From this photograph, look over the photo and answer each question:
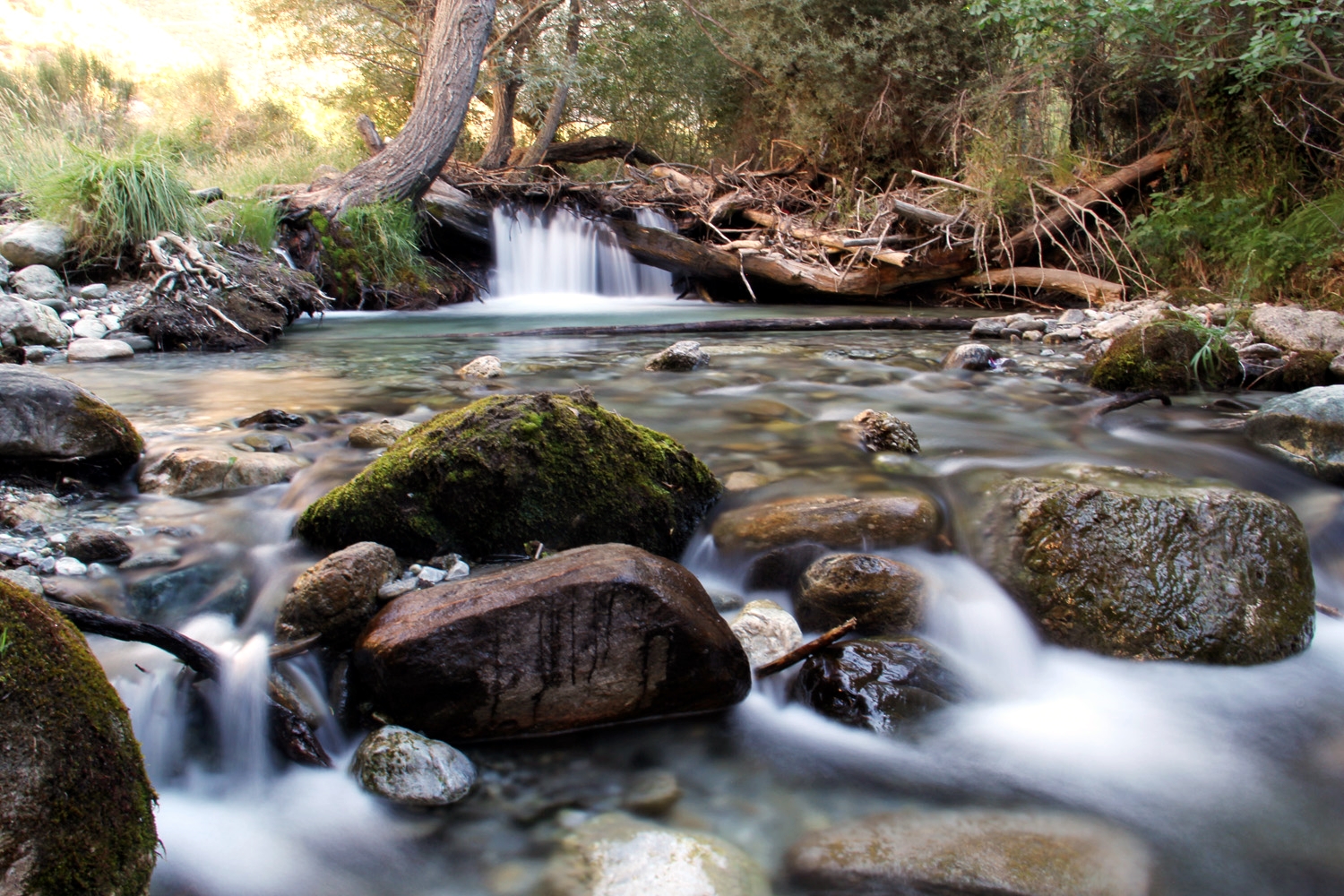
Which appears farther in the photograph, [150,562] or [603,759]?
[150,562]

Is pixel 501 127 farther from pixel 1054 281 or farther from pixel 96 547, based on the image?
pixel 96 547

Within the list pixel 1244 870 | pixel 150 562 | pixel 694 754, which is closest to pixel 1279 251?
pixel 1244 870

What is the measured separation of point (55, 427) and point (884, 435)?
131 inches

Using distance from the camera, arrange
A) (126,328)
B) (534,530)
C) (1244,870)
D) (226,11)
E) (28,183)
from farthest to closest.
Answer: (226,11) → (28,183) → (126,328) → (534,530) → (1244,870)

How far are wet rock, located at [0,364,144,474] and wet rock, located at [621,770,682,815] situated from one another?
2469 mm

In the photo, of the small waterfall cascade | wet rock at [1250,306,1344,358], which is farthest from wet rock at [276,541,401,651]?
the small waterfall cascade

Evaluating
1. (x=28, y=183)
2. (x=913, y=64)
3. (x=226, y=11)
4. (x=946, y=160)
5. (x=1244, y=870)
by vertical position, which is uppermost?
(x=226, y=11)

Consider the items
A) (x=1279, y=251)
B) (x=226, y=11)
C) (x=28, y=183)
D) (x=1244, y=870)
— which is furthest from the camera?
(x=226, y=11)

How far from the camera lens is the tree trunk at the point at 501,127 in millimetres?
14000

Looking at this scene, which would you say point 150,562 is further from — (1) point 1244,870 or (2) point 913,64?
(2) point 913,64

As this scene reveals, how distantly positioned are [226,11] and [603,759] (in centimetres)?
5023

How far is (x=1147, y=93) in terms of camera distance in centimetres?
926

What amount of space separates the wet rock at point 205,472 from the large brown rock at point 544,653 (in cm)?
129

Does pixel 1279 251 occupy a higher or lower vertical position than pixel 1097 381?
higher
